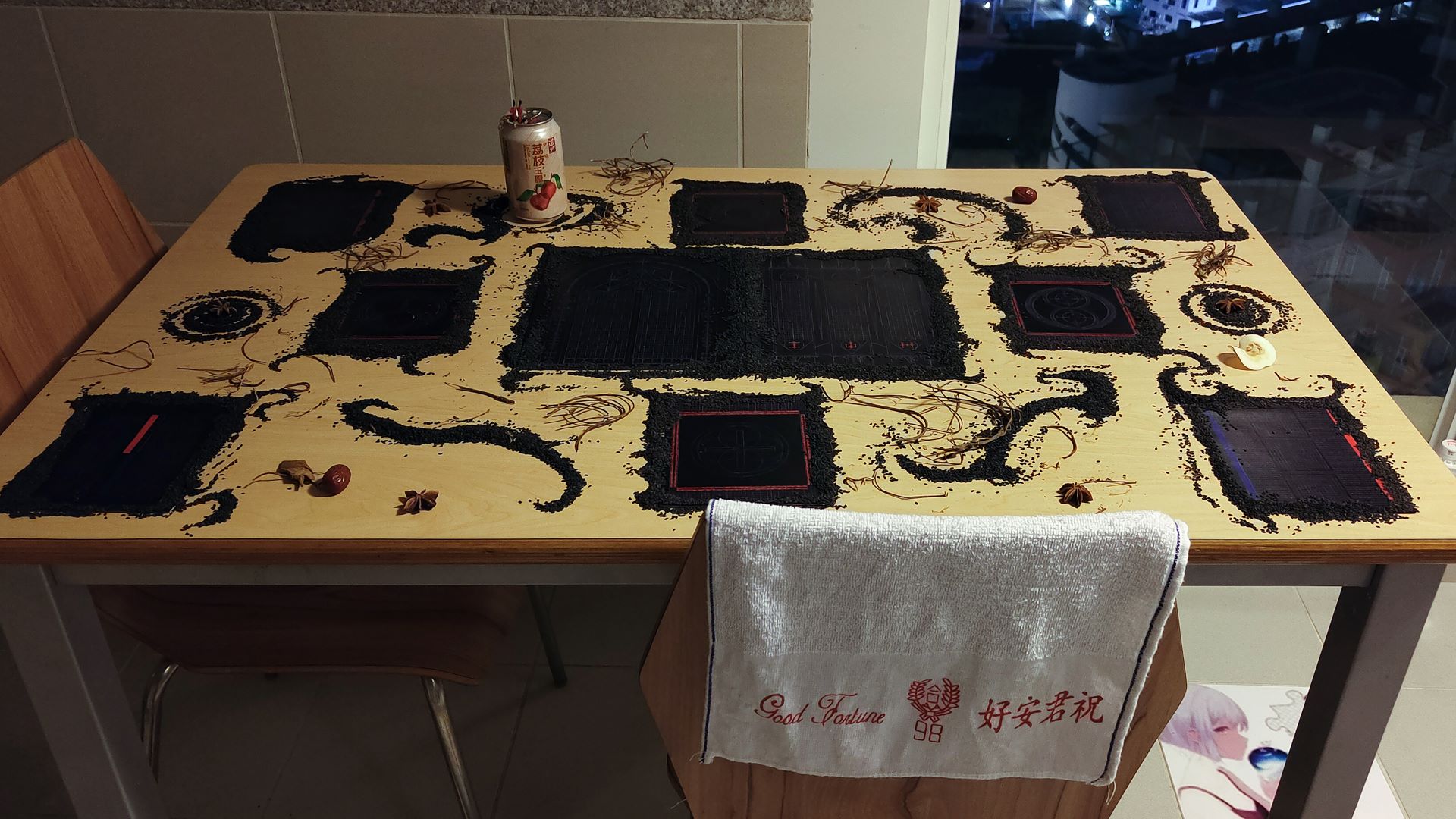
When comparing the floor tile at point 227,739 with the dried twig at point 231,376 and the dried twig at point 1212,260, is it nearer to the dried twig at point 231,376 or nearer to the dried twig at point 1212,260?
the dried twig at point 231,376

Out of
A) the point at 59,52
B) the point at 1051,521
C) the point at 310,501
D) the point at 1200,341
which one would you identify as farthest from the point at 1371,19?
the point at 59,52

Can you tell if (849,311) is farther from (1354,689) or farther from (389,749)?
(389,749)

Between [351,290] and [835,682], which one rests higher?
[351,290]

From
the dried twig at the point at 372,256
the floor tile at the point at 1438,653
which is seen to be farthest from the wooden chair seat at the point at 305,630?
the floor tile at the point at 1438,653

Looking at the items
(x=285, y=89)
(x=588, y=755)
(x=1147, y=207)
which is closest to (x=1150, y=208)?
(x=1147, y=207)

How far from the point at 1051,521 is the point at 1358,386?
60cm

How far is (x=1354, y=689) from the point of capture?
4.06ft

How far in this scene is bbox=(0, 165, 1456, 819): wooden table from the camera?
111cm

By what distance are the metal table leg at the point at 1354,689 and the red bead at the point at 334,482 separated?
1039 mm

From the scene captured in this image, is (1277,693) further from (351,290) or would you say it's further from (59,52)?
(59,52)

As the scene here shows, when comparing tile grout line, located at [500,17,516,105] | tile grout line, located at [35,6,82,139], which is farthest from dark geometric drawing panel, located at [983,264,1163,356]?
tile grout line, located at [35,6,82,139]

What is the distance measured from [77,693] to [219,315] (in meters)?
0.49

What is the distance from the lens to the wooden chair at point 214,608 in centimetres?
139

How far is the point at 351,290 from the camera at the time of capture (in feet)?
5.04
